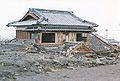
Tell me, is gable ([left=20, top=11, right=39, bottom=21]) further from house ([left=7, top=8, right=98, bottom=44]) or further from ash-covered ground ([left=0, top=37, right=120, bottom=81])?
ash-covered ground ([left=0, top=37, right=120, bottom=81])

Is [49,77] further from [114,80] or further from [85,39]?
[85,39]

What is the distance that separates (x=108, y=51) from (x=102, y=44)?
238 centimetres

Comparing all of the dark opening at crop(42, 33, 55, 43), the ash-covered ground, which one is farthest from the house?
the ash-covered ground

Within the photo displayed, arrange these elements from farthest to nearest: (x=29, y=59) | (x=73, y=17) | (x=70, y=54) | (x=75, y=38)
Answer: (x=73, y=17), (x=75, y=38), (x=70, y=54), (x=29, y=59)

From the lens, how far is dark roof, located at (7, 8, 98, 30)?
33.6 m

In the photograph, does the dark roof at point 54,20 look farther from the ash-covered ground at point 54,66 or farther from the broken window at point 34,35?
the ash-covered ground at point 54,66

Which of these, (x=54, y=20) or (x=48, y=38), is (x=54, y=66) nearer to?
(x=48, y=38)

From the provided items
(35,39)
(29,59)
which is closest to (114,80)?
(29,59)

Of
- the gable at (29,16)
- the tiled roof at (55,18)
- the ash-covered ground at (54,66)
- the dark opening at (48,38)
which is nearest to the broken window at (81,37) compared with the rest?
the tiled roof at (55,18)

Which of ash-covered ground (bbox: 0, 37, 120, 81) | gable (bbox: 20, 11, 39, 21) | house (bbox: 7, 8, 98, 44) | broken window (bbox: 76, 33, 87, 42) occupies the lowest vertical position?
ash-covered ground (bbox: 0, 37, 120, 81)

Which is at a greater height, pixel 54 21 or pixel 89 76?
pixel 54 21

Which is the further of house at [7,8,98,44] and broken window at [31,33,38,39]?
broken window at [31,33,38,39]

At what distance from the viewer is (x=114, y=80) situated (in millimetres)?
20859

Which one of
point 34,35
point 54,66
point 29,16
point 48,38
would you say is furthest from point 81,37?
point 54,66
